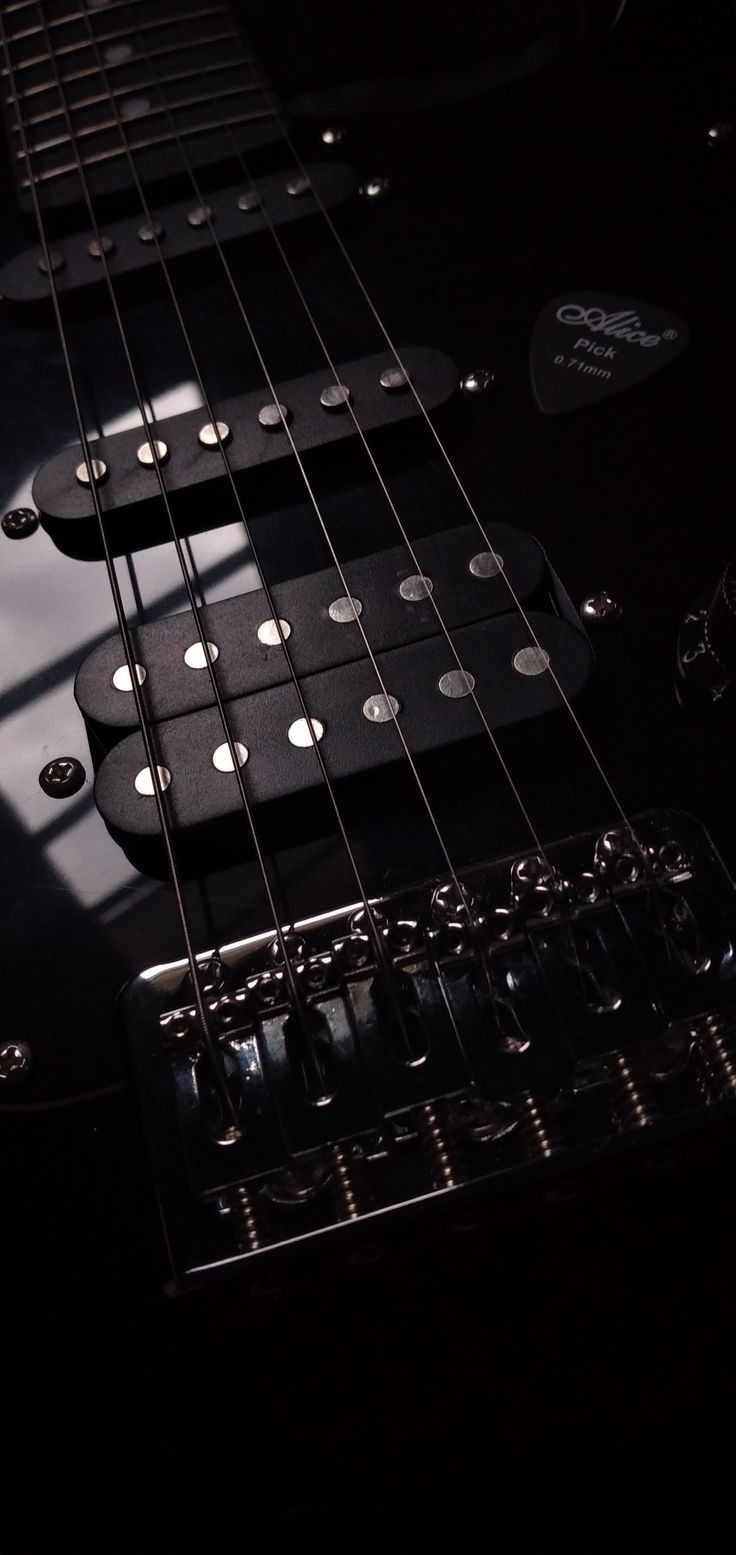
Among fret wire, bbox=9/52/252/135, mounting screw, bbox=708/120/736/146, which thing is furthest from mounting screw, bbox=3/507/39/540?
mounting screw, bbox=708/120/736/146

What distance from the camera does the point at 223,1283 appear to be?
1.67 feet

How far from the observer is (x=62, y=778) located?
2.31 feet

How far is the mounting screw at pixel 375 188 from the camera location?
1011mm

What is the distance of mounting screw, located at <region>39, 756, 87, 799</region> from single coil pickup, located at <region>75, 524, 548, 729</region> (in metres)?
0.04

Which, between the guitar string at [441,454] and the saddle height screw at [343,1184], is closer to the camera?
the saddle height screw at [343,1184]

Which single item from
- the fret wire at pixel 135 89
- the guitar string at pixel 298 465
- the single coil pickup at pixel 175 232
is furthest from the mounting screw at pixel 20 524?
the fret wire at pixel 135 89

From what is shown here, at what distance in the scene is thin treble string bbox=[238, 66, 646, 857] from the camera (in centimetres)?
64

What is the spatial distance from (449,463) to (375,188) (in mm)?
358

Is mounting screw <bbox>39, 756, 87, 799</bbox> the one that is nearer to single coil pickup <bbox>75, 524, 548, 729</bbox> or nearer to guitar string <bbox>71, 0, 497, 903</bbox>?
single coil pickup <bbox>75, 524, 548, 729</bbox>

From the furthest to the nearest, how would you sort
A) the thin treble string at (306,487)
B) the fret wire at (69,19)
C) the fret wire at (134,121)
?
the fret wire at (69,19) → the fret wire at (134,121) → the thin treble string at (306,487)

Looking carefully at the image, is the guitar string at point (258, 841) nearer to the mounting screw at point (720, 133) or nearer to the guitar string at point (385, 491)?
the guitar string at point (385, 491)

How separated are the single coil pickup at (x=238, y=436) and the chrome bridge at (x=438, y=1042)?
360 millimetres

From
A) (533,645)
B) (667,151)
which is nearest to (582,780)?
(533,645)

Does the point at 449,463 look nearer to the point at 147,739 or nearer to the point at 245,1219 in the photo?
the point at 147,739
